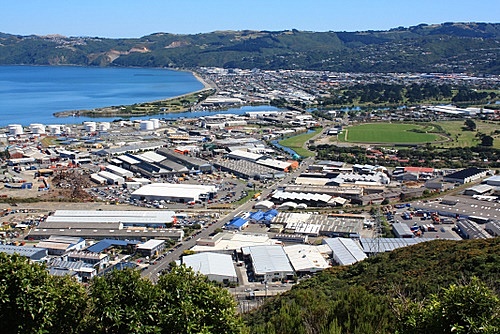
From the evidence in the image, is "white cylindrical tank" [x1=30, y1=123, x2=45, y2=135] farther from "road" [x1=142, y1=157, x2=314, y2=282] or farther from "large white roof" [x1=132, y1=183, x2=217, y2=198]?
"road" [x1=142, y1=157, x2=314, y2=282]

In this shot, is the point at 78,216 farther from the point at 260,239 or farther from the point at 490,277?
the point at 490,277

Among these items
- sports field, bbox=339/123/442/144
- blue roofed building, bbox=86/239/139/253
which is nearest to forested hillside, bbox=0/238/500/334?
A: blue roofed building, bbox=86/239/139/253

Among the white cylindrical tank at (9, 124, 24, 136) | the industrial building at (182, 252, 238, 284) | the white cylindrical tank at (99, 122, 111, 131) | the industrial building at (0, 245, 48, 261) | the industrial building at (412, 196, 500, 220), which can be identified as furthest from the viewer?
the white cylindrical tank at (99, 122, 111, 131)

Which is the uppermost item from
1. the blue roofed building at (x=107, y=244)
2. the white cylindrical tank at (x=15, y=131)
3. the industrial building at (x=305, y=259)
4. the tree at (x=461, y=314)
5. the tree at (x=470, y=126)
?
the tree at (x=461, y=314)

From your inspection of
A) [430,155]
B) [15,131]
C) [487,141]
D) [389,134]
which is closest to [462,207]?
[430,155]

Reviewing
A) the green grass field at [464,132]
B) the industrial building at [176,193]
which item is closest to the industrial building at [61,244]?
the industrial building at [176,193]

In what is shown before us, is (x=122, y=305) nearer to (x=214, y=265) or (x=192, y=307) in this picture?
(x=192, y=307)

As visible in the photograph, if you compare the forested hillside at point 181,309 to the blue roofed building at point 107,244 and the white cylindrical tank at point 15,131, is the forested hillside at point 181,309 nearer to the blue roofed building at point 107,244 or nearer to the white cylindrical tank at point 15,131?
the blue roofed building at point 107,244
